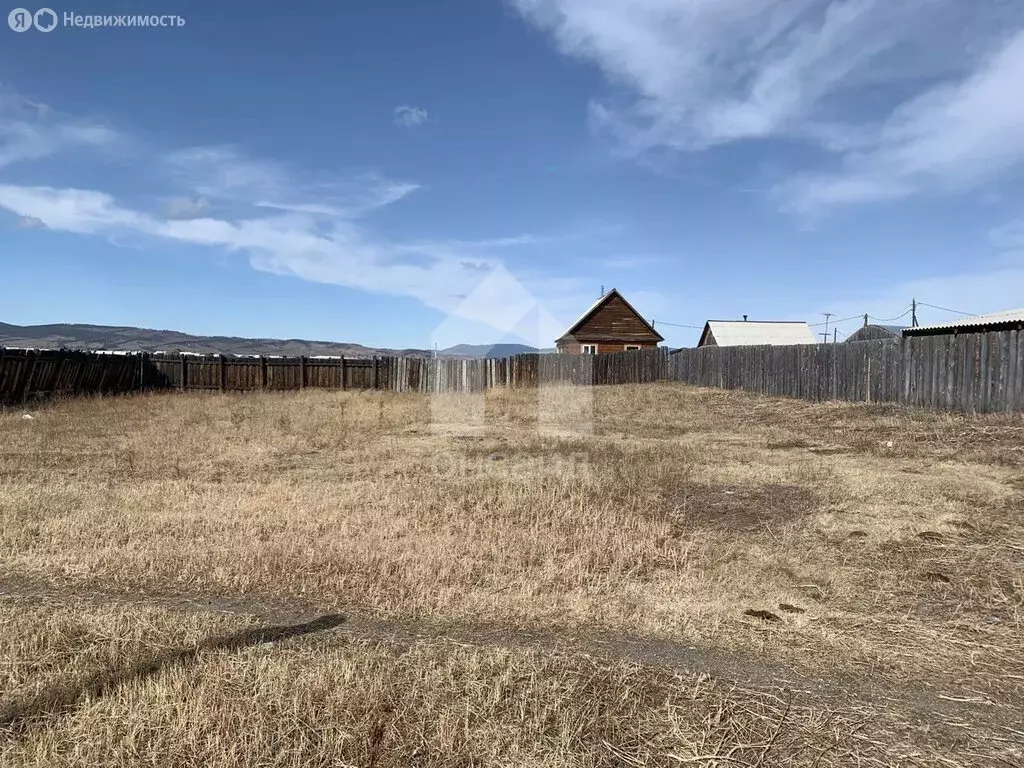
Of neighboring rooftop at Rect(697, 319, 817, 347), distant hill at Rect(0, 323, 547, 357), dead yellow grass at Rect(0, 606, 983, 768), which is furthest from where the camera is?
distant hill at Rect(0, 323, 547, 357)

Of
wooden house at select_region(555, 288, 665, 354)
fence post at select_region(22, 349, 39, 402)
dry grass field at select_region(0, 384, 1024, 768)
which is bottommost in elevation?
dry grass field at select_region(0, 384, 1024, 768)

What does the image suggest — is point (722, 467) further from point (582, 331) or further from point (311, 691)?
point (582, 331)

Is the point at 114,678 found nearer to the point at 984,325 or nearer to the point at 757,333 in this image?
the point at 984,325

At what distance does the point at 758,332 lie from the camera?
4662 cm

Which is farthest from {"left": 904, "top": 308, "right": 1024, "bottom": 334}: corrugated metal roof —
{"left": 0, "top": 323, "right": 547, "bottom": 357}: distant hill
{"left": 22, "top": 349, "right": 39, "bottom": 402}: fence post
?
{"left": 0, "top": 323, "right": 547, "bottom": 357}: distant hill

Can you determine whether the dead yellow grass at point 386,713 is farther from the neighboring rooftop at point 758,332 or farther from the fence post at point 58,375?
the neighboring rooftop at point 758,332

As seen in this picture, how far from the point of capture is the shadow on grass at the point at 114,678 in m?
2.82

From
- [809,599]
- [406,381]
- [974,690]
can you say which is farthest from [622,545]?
[406,381]

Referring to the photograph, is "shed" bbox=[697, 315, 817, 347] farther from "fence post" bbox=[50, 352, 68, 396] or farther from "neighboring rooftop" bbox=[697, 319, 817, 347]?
"fence post" bbox=[50, 352, 68, 396]

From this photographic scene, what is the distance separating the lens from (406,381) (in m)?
29.5

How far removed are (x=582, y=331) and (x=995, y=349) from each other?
2872 centimetres

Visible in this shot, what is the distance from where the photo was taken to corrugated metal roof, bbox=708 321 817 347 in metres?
45.9

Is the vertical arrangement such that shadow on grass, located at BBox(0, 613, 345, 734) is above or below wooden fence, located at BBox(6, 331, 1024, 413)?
below

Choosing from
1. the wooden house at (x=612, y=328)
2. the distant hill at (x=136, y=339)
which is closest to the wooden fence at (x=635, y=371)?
the wooden house at (x=612, y=328)
